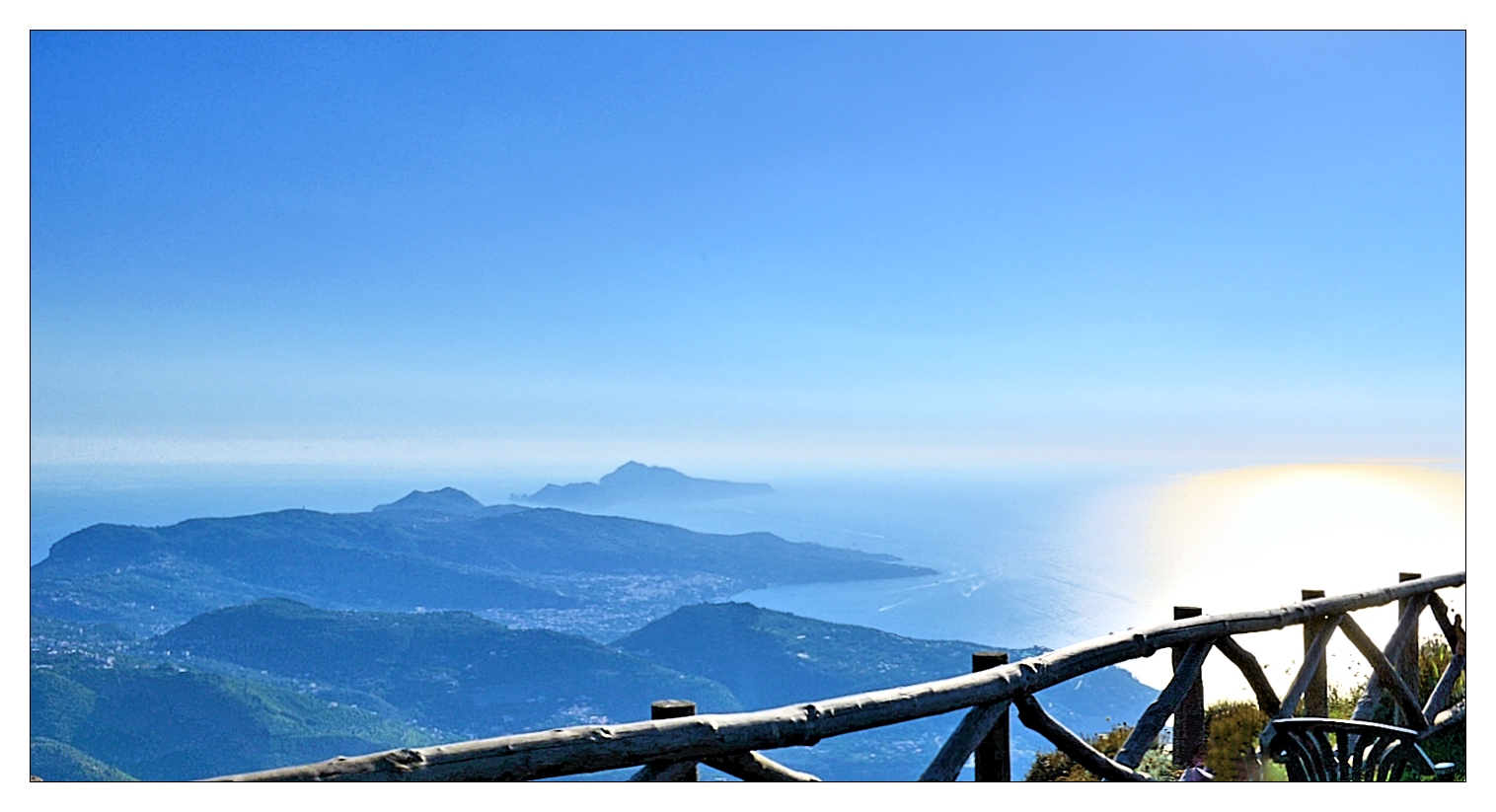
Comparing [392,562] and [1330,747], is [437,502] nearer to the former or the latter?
[392,562]

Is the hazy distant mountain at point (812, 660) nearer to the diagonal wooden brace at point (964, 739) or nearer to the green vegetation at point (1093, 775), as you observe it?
the green vegetation at point (1093, 775)

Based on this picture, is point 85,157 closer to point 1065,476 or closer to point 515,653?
point 515,653

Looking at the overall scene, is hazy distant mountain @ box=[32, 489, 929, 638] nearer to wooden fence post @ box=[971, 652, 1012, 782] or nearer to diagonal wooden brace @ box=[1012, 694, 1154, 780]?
diagonal wooden brace @ box=[1012, 694, 1154, 780]

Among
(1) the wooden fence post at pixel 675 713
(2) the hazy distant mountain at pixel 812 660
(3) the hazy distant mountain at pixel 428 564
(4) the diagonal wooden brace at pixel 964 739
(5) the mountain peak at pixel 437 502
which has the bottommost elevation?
(2) the hazy distant mountain at pixel 812 660

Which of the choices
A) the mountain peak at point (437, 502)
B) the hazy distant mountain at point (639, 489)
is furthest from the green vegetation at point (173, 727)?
the hazy distant mountain at point (639, 489)

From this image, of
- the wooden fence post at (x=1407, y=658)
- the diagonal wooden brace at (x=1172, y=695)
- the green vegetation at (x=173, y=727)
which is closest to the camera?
the diagonal wooden brace at (x=1172, y=695)

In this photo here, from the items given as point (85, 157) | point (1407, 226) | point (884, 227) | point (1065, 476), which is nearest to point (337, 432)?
point (85, 157)

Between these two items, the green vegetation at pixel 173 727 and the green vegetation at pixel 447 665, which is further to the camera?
the green vegetation at pixel 447 665

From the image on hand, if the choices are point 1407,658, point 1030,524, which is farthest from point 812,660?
point 1407,658
